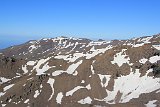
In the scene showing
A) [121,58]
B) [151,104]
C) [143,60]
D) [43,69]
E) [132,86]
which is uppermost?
[143,60]

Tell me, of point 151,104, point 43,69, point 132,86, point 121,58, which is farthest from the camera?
point 43,69

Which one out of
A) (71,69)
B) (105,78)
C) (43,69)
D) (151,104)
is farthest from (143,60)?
(43,69)

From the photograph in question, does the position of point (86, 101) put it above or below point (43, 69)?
below

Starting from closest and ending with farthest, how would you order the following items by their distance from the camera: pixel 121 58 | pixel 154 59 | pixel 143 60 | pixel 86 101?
1. pixel 86 101
2. pixel 154 59
3. pixel 143 60
4. pixel 121 58

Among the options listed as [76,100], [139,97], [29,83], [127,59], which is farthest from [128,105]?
[29,83]

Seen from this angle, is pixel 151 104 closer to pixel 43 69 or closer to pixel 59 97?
pixel 59 97

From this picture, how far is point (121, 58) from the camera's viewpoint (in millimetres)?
175375

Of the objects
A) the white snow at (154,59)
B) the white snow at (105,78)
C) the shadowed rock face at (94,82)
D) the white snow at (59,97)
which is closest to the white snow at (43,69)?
the shadowed rock face at (94,82)

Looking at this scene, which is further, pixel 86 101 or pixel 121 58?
pixel 121 58

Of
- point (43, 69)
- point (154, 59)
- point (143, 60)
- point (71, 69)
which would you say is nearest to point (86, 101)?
point (71, 69)

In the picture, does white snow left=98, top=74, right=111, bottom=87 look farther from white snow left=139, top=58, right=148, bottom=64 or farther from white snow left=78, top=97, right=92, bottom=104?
white snow left=139, top=58, right=148, bottom=64

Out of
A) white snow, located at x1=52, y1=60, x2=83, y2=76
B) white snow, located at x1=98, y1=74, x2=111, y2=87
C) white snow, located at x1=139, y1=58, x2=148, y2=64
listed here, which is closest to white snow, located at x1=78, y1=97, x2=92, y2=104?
white snow, located at x1=98, y1=74, x2=111, y2=87

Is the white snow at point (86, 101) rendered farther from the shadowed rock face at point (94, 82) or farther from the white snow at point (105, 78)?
the white snow at point (105, 78)

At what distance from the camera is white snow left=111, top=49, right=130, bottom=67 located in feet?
560
